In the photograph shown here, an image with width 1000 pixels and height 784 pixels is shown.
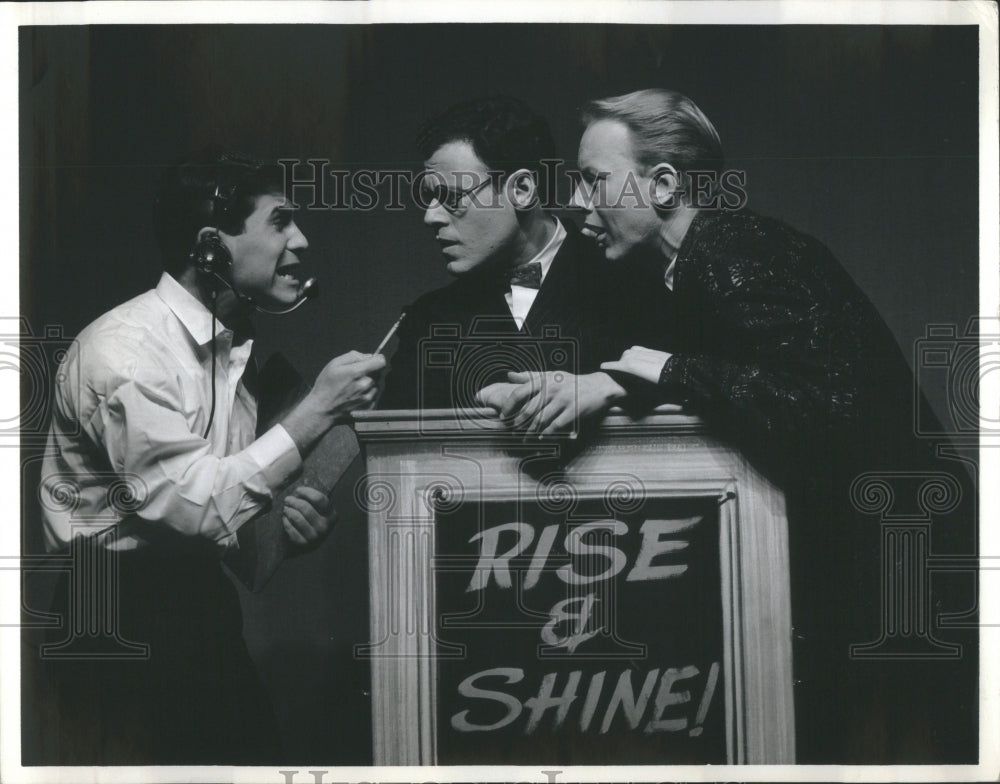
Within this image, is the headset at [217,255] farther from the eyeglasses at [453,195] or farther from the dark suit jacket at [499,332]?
the eyeglasses at [453,195]

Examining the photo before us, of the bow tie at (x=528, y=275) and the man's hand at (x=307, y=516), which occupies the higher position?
the bow tie at (x=528, y=275)

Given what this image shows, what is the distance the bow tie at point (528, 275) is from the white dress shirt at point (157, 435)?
3.08 ft

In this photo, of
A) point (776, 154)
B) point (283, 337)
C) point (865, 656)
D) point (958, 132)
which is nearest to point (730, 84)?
point (776, 154)

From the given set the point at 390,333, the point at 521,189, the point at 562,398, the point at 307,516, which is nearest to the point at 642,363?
the point at 562,398

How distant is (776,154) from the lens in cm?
344

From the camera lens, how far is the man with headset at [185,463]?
336 cm

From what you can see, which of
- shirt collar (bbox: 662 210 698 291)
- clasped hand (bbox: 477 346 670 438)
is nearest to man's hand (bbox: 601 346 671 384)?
clasped hand (bbox: 477 346 670 438)

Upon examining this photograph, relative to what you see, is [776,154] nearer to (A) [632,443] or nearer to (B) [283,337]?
(A) [632,443]

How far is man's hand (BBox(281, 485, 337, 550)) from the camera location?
338cm

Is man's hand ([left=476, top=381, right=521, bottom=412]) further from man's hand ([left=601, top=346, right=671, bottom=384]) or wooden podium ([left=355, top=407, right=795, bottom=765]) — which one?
man's hand ([left=601, top=346, right=671, bottom=384])

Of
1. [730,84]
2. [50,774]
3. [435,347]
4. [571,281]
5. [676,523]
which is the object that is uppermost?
[730,84]

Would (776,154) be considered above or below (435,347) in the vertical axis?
above

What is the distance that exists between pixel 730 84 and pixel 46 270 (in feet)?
8.02

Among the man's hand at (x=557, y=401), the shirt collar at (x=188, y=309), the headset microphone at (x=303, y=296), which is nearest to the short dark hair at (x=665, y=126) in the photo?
the man's hand at (x=557, y=401)
